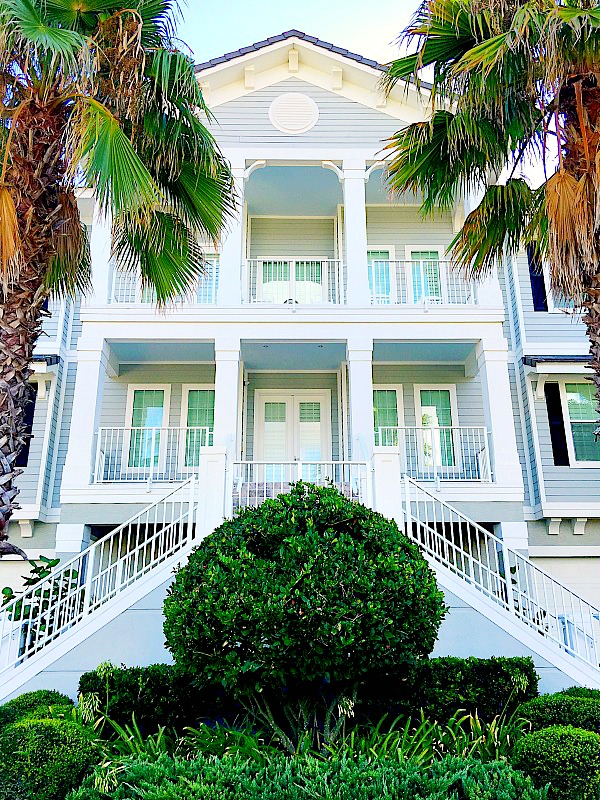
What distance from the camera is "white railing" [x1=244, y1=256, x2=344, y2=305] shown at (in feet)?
52.2

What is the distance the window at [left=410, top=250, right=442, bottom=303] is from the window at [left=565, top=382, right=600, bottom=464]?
3.67 m

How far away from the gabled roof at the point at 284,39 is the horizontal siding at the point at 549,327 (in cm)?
618

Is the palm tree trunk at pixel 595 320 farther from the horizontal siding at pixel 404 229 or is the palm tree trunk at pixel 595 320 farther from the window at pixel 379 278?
the horizontal siding at pixel 404 229

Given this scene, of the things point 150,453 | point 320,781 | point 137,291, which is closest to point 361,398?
point 150,453

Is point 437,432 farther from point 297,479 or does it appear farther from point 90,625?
point 90,625

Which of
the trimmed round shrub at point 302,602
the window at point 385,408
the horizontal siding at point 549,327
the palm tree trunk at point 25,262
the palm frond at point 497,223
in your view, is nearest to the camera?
the trimmed round shrub at point 302,602

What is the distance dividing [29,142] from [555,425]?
12539mm

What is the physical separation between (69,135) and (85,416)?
6909 mm

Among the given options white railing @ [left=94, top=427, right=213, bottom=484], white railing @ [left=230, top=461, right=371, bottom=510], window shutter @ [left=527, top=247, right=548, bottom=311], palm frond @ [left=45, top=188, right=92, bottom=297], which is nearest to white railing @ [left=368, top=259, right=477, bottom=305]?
window shutter @ [left=527, top=247, right=548, bottom=311]

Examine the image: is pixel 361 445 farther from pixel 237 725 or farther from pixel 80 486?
pixel 237 725

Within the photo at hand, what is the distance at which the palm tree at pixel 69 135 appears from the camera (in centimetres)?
720

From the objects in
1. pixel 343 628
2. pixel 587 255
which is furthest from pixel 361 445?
pixel 343 628

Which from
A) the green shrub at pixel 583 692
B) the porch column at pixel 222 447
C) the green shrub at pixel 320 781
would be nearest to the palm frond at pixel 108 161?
the porch column at pixel 222 447

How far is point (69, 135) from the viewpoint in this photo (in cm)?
759
